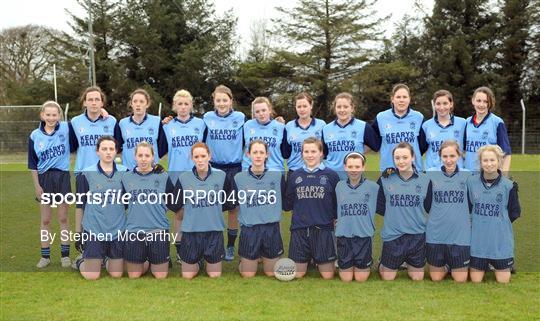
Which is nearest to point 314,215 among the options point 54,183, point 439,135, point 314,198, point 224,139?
point 314,198

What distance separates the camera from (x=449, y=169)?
15.2ft

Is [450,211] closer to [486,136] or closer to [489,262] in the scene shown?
[489,262]

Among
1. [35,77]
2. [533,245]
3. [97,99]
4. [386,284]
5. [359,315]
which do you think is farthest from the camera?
[35,77]

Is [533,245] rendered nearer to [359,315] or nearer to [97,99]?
[359,315]

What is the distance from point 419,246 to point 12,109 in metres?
15.9

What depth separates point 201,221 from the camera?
4.71 meters

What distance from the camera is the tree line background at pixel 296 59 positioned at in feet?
90.0

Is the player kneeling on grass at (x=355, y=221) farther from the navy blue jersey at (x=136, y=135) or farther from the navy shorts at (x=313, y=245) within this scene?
the navy blue jersey at (x=136, y=135)

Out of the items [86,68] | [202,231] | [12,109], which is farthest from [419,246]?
[86,68]

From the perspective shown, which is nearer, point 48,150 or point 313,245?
point 313,245

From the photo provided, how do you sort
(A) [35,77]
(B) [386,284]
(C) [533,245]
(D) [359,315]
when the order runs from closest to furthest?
(D) [359,315]
(B) [386,284]
(C) [533,245]
(A) [35,77]

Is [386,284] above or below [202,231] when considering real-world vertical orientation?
below

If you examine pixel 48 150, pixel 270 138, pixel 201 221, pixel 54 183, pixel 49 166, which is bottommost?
pixel 201 221

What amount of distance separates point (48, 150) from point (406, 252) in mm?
3400
